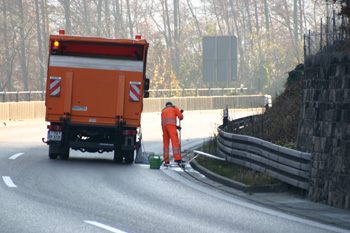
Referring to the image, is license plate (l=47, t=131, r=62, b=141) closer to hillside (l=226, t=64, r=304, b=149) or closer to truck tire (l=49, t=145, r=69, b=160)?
truck tire (l=49, t=145, r=69, b=160)

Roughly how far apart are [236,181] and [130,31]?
63205 mm

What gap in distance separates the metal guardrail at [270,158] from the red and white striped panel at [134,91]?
8.22 ft

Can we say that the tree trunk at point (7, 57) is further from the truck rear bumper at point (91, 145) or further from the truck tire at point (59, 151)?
the truck rear bumper at point (91, 145)

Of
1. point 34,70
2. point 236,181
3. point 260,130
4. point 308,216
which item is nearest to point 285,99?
point 260,130

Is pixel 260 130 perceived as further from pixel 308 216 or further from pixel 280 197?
pixel 308 216

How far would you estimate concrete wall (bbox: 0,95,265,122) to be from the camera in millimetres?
36188

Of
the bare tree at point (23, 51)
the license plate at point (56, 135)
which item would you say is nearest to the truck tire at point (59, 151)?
the license plate at point (56, 135)

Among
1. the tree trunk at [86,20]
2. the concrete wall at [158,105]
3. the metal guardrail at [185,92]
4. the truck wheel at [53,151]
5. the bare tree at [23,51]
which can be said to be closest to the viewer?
the truck wheel at [53,151]

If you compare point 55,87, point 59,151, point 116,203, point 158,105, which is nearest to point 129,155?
point 59,151

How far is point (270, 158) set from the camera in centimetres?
1402

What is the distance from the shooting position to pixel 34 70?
Result: 7281 centimetres

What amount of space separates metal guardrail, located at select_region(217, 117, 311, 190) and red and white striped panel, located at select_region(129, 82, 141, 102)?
2.51m

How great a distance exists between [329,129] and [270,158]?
197 centimetres

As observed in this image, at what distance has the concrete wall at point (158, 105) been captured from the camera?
3619cm
